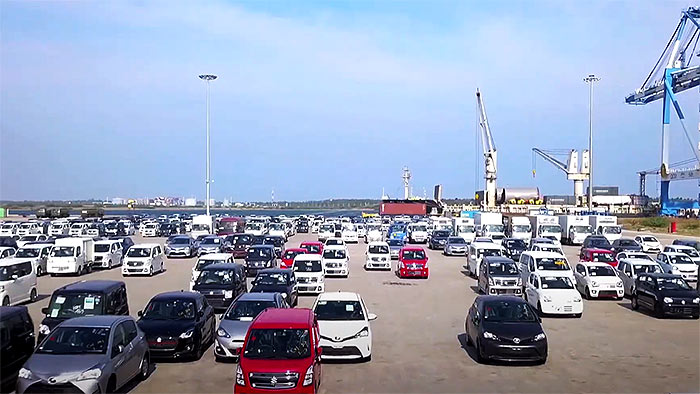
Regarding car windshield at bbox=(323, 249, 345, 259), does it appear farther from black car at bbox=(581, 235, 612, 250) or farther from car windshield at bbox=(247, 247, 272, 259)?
black car at bbox=(581, 235, 612, 250)

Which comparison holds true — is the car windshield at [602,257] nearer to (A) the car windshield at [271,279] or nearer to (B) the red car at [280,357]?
(A) the car windshield at [271,279]

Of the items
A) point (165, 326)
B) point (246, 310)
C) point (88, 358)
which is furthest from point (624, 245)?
point (88, 358)

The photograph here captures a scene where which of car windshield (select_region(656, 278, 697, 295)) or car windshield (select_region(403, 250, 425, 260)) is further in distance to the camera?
car windshield (select_region(403, 250, 425, 260))

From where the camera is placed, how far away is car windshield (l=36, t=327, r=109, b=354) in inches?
480

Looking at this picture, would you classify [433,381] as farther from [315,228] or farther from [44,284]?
[315,228]

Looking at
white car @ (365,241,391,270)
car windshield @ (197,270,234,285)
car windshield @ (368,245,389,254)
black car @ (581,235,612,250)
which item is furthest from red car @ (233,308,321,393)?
black car @ (581,235,612,250)

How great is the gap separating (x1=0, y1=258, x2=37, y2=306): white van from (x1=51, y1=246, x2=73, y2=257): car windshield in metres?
9.21

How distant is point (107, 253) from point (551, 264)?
2442 centimetres

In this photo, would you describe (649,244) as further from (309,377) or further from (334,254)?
(309,377)

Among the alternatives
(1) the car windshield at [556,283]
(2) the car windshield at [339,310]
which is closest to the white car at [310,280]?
(1) the car windshield at [556,283]

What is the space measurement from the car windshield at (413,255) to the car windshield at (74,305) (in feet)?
65.9

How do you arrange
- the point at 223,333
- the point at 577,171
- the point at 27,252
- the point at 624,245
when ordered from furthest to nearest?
the point at 577,171 → the point at 624,245 → the point at 27,252 → the point at 223,333

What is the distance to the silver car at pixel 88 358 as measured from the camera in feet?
36.9

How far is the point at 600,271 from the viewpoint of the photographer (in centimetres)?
2744
